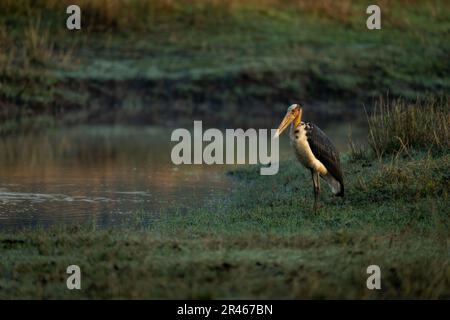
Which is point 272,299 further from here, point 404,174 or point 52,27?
point 52,27

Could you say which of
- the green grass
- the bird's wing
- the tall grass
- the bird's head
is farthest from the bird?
the tall grass

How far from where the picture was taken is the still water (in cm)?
1195

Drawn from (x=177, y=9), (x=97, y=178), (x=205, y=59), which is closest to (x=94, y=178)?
(x=97, y=178)

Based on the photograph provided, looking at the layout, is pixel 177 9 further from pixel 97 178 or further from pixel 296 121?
pixel 296 121

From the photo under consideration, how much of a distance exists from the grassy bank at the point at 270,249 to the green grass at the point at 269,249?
0.04ft

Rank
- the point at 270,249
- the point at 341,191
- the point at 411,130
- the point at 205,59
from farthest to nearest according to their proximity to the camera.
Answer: the point at 205,59, the point at 411,130, the point at 341,191, the point at 270,249

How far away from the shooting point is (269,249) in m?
8.85

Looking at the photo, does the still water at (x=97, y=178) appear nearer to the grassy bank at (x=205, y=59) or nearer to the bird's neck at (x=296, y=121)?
the bird's neck at (x=296, y=121)

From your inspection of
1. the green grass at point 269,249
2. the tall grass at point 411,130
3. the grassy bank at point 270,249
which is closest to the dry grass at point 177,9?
the tall grass at point 411,130

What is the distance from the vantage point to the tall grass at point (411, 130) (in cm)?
1350

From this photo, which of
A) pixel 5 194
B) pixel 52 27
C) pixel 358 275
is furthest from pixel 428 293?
pixel 52 27

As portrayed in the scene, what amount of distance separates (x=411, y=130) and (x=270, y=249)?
5.54m

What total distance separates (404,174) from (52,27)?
1634cm
